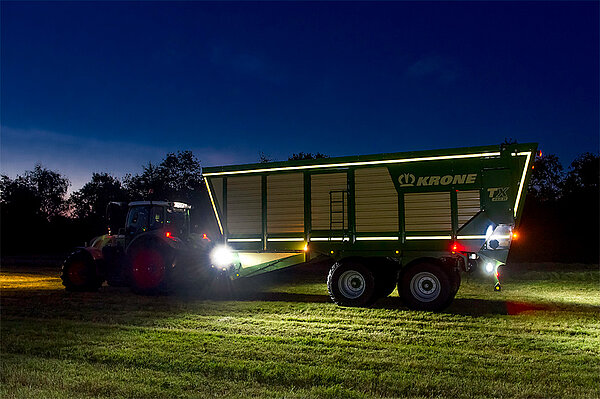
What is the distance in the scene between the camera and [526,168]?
11.2 metres

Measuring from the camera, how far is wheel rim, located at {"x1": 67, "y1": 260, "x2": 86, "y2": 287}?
15117mm

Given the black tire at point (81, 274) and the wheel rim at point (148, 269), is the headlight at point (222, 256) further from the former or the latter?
the black tire at point (81, 274)

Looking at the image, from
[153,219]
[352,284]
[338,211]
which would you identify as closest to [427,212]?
[338,211]

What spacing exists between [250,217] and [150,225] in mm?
2934

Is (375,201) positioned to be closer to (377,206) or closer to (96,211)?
(377,206)

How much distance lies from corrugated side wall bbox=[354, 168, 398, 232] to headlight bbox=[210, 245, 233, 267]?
373 cm

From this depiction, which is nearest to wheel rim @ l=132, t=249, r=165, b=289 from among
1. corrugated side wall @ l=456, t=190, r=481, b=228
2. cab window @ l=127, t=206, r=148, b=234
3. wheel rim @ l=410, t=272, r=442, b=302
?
cab window @ l=127, t=206, r=148, b=234

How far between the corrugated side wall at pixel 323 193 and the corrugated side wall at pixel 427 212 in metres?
1.53

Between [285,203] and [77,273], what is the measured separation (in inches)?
258

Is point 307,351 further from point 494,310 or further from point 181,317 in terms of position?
point 494,310

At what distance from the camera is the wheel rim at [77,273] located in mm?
15117

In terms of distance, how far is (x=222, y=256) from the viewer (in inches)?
561

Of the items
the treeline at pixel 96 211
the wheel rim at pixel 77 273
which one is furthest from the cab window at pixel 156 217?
the treeline at pixel 96 211

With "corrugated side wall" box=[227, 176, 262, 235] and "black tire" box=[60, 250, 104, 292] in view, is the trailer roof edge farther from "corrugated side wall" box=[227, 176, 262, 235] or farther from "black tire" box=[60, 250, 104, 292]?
"black tire" box=[60, 250, 104, 292]
